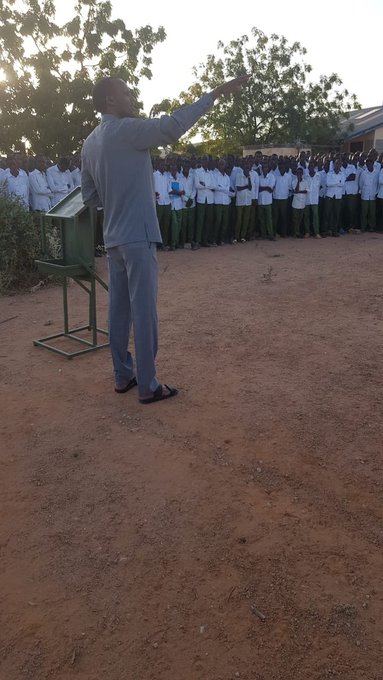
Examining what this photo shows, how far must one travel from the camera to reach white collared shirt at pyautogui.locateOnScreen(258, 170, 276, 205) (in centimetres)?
1148

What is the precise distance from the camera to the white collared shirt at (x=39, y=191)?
31.8 ft

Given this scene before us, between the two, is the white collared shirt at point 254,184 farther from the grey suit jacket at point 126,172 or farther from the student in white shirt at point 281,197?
the grey suit jacket at point 126,172

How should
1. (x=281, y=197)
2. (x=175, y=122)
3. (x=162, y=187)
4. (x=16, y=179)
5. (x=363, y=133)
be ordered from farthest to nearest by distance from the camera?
(x=363, y=133) → (x=281, y=197) → (x=162, y=187) → (x=16, y=179) → (x=175, y=122)

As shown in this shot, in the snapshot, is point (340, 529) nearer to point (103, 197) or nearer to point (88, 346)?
point (103, 197)

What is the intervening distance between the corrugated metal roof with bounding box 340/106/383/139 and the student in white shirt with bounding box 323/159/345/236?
16.4m

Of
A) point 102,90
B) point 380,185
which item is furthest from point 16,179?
point 380,185

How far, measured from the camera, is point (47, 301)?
6648 millimetres

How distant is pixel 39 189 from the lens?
31.9 feet

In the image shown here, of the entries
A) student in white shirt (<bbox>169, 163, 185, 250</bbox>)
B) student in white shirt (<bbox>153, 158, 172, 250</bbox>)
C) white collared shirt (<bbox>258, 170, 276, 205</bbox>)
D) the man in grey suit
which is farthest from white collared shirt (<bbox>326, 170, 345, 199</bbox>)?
the man in grey suit

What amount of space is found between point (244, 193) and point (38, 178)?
13.3 ft

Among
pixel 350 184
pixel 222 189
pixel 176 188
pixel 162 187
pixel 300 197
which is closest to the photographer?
pixel 162 187

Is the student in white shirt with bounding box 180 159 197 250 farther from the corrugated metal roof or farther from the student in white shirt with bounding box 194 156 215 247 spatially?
the corrugated metal roof

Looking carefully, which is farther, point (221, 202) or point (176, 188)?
point (221, 202)

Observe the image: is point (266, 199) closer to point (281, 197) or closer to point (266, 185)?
point (266, 185)
